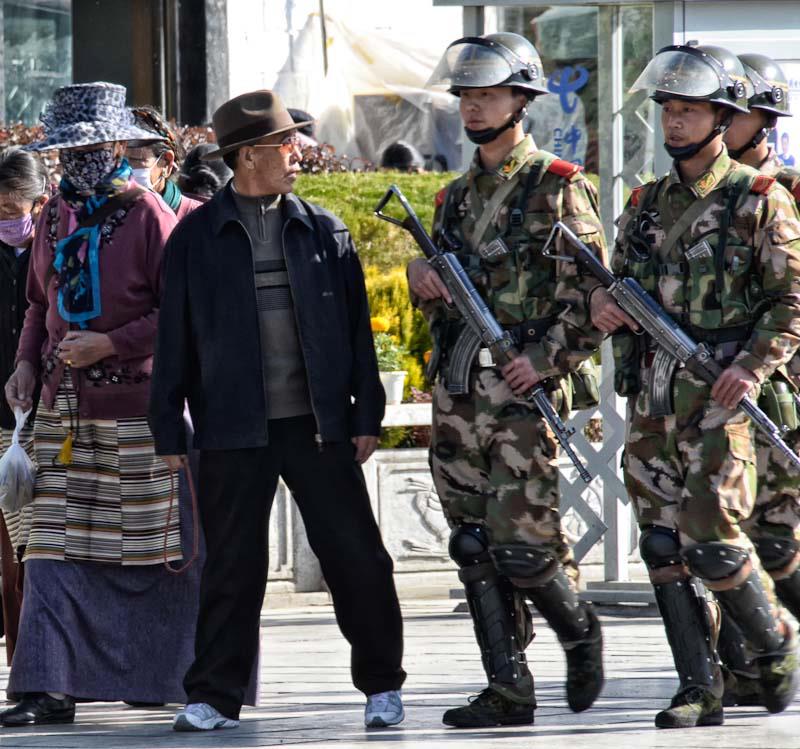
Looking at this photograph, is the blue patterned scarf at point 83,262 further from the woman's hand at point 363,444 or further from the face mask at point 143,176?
the woman's hand at point 363,444

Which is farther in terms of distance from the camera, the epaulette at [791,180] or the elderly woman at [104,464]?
the epaulette at [791,180]

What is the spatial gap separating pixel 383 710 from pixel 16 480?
1.42 metres

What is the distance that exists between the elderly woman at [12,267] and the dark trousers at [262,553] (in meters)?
1.46

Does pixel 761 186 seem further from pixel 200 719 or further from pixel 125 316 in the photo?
pixel 200 719

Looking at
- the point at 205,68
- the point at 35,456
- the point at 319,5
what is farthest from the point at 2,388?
the point at 319,5

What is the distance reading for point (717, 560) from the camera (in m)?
5.55

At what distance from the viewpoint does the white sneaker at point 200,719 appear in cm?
585

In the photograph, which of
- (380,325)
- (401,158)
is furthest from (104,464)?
(401,158)

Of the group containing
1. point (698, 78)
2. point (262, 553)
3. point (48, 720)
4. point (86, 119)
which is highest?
point (698, 78)

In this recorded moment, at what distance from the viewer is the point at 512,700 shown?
579 cm

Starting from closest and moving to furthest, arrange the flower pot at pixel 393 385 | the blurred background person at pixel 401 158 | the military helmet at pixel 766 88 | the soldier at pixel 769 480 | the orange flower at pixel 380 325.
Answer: the soldier at pixel 769 480, the military helmet at pixel 766 88, the flower pot at pixel 393 385, the orange flower at pixel 380 325, the blurred background person at pixel 401 158

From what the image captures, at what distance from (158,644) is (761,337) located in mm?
2141

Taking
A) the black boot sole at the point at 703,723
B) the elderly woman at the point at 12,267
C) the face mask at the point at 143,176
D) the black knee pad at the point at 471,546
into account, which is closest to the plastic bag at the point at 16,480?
the elderly woman at the point at 12,267

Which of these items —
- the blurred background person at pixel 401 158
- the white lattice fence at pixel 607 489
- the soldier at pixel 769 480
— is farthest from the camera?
the blurred background person at pixel 401 158
